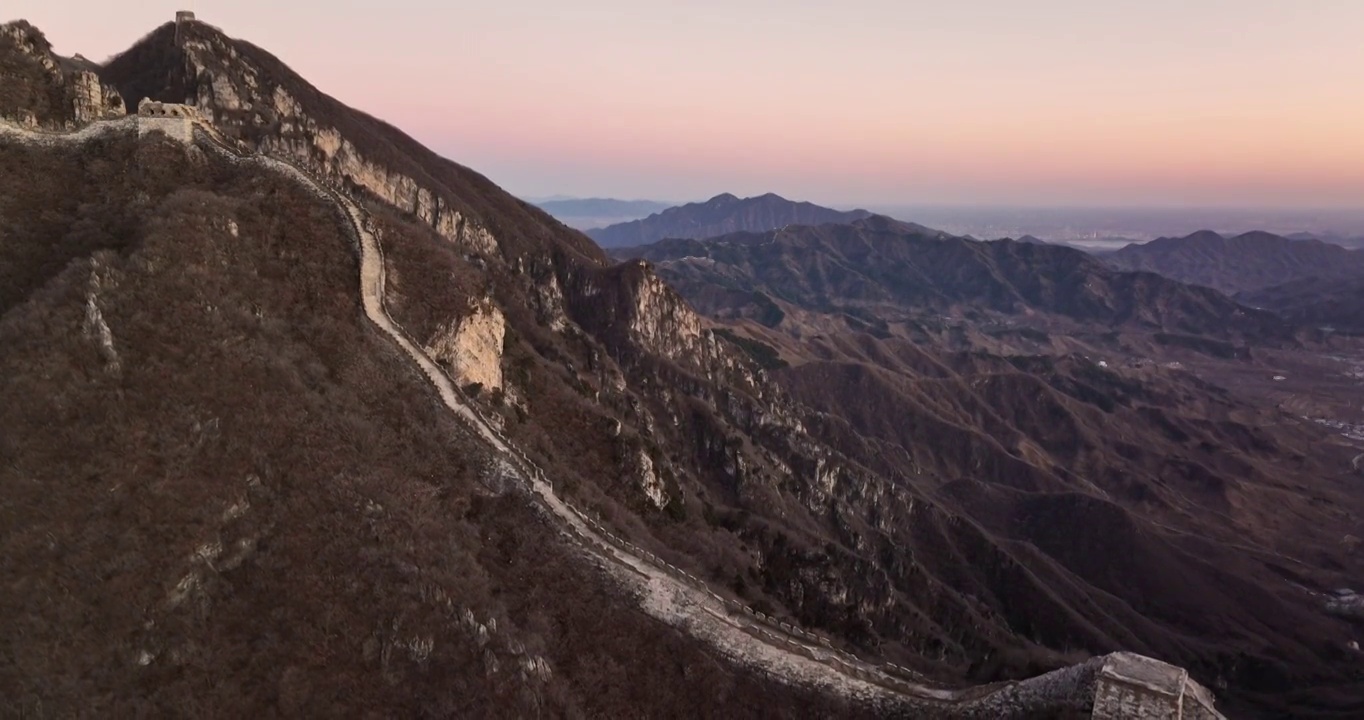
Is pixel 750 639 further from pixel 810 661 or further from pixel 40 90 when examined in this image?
pixel 40 90

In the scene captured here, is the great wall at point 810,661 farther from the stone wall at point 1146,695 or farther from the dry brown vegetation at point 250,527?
the dry brown vegetation at point 250,527

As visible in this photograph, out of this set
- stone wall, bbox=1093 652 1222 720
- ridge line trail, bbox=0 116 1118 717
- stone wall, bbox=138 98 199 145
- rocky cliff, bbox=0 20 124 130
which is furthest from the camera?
rocky cliff, bbox=0 20 124 130

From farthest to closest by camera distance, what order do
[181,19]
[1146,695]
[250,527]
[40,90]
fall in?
[181,19], [40,90], [250,527], [1146,695]

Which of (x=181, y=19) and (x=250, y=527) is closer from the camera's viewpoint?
(x=250, y=527)

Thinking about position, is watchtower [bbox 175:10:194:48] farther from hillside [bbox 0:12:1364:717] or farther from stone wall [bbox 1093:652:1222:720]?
stone wall [bbox 1093:652:1222:720]

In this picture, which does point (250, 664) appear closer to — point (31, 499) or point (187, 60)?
point (31, 499)

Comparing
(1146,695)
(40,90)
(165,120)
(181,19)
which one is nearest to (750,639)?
(1146,695)

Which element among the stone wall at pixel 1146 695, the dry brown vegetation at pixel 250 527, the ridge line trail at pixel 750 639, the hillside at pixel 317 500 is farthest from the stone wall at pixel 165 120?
the stone wall at pixel 1146 695

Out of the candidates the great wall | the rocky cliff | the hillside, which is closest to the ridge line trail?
the great wall

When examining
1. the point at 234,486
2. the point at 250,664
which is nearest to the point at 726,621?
the point at 250,664
